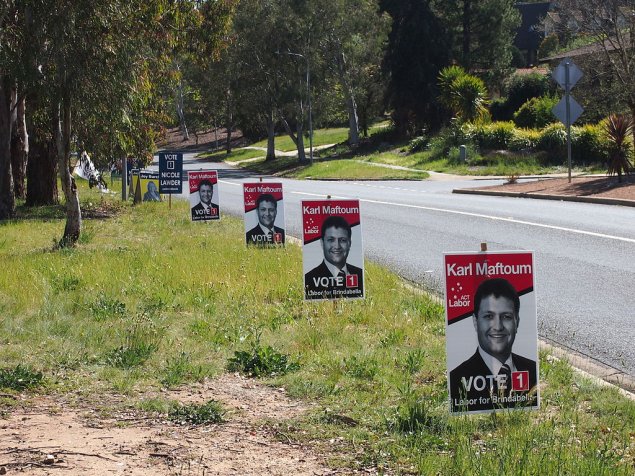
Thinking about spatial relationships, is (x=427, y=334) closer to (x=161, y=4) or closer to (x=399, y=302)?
(x=399, y=302)

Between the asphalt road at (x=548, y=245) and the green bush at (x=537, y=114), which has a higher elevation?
the green bush at (x=537, y=114)

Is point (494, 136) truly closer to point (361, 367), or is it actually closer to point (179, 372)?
Result: point (361, 367)

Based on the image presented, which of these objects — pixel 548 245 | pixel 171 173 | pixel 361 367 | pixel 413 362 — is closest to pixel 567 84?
pixel 171 173

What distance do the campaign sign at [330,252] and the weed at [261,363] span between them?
2.13 metres

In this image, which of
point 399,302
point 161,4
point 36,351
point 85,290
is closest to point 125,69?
point 161,4

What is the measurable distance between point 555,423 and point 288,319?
3898 millimetres

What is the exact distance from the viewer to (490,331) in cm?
588

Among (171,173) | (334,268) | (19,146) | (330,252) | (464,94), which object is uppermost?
(464,94)

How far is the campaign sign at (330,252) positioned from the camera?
31.8 ft

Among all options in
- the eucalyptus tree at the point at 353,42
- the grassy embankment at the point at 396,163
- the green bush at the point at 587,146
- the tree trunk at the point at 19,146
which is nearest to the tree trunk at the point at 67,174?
the tree trunk at the point at 19,146

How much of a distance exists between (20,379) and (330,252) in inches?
150

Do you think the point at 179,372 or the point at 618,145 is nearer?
the point at 179,372

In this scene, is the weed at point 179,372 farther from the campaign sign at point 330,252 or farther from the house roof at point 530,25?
the house roof at point 530,25

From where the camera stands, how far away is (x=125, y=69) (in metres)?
16.1
